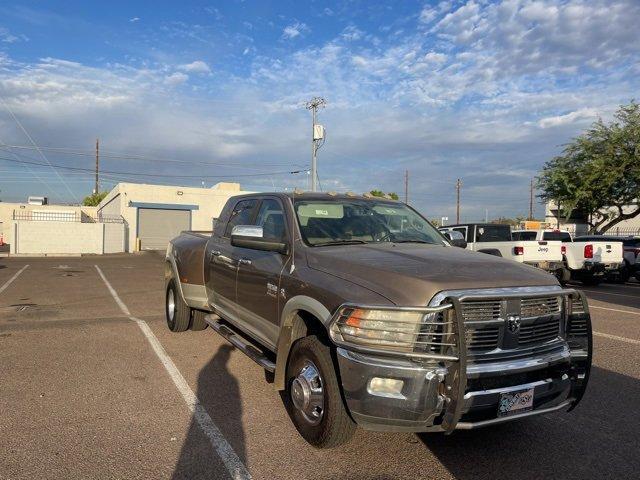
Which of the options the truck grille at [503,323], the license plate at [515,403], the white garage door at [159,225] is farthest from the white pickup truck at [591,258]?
the white garage door at [159,225]

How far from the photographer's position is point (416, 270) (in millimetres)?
3453

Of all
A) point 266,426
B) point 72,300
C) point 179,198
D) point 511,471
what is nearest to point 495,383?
point 511,471

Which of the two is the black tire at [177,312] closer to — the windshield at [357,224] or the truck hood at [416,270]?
the windshield at [357,224]

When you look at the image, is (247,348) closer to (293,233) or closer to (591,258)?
(293,233)

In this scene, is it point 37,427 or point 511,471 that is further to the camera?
point 37,427

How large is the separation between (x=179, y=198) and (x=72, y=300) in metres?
26.7

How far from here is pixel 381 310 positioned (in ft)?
10.6

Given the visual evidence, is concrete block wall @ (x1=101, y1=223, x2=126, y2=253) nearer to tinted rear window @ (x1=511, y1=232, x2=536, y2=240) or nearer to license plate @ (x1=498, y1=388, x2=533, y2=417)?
tinted rear window @ (x1=511, y1=232, x2=536, y2=240)

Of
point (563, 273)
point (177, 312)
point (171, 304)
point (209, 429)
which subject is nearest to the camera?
point (209, 429)

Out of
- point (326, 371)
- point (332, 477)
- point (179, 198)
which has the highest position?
point (179, 198)

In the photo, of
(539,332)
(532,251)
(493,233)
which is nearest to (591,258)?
(532,251)

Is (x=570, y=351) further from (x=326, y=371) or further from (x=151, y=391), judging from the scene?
(x=151, y=391)

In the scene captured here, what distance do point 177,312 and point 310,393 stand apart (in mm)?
4136

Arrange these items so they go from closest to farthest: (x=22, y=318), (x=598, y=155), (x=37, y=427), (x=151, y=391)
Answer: (x=37, y=427) → (x=151, y=391) → (x=22, y=318) → (x=598, y=155)
